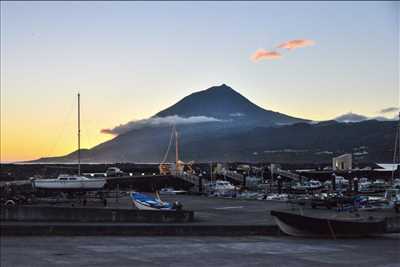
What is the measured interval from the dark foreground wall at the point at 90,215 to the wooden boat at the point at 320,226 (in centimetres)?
391

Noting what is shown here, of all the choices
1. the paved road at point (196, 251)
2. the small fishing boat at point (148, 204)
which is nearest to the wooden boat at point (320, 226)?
the paved road at point (196, 251)

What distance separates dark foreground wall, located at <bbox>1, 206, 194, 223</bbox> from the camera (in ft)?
60.8

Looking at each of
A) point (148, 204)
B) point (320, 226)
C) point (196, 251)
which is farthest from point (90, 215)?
point (320, 226)

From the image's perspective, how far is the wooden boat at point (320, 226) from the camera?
626 inches

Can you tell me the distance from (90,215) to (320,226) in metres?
7.99

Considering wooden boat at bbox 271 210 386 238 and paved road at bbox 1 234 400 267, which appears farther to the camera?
wooden boat at bbox 271 210 386 238

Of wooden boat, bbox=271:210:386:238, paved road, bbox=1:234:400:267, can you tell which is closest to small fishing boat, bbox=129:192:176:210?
paved road, bbox=1:234:400:267

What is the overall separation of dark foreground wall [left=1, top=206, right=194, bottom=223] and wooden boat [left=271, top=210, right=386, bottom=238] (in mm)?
3909

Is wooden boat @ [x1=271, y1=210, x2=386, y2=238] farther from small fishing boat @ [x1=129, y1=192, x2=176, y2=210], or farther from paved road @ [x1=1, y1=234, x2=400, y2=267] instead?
small fishing boat @ [x1=129, y1=192, x2=176, y2=210]

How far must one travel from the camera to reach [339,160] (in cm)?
5956

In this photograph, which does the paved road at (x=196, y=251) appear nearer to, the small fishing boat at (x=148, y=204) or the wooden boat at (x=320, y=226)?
the wooden boat at (x=320, y=226)

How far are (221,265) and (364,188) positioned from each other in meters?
46.9

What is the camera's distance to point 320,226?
52.1 ft

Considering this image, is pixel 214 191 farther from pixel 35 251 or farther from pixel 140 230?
pixel 35 251
